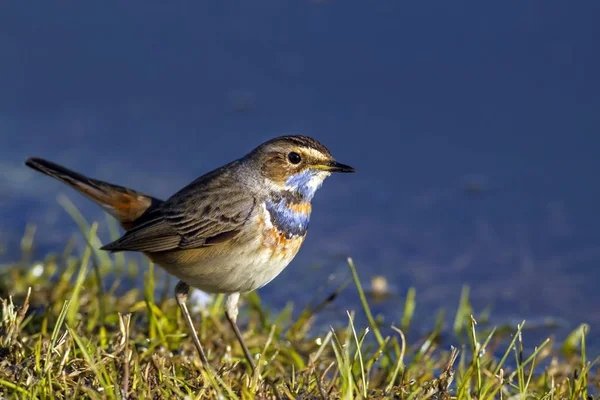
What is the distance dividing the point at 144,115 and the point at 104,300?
378 cm

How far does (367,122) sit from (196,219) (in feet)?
12.1

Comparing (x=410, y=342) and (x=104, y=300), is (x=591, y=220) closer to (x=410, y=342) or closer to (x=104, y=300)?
(x=410, y=342)

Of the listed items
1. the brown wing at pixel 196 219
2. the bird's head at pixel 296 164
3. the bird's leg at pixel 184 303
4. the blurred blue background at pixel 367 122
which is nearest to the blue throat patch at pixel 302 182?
the bird's head at pixel 296 164

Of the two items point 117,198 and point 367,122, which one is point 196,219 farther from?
point 367,122

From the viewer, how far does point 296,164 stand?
6.29m

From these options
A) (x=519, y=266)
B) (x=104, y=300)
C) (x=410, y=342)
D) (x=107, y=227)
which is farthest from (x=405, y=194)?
(x=104, y=300)

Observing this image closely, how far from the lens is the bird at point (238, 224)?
19.8 ft

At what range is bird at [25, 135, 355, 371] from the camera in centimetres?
604

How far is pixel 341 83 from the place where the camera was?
9992mm

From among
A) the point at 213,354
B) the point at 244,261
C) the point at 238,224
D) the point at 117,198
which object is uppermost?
the point at 117,198

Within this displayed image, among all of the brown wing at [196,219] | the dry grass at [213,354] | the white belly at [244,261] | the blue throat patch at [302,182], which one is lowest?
the dry grass at [213,354]

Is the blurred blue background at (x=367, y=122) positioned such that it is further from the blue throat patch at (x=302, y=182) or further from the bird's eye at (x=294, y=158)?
the bird's eye at (x=294, y=158)

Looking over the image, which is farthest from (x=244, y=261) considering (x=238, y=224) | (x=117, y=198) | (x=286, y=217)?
(x=117, y=198)

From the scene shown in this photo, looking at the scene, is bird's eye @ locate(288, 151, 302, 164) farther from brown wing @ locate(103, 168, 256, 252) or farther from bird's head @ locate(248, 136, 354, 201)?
brown wing @ locate(103, 168, 256, 252)
